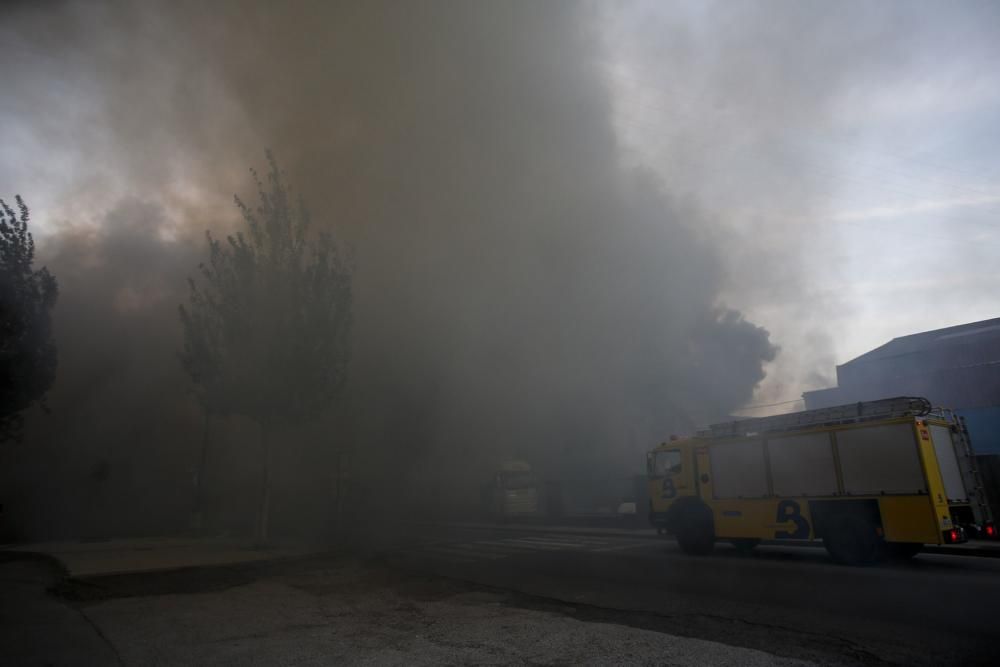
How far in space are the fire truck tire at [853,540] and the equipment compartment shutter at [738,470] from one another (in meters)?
1.38

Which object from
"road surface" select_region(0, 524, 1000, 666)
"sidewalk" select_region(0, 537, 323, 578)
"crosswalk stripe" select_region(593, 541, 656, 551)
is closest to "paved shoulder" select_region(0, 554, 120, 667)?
"road surface" select_region(0, 524, 1000, 666)

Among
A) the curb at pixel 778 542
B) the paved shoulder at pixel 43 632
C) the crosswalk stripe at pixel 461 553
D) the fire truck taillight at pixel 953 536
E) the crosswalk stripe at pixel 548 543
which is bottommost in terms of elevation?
the paved shoulder at pixel 43 632

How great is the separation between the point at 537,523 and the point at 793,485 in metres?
14.0

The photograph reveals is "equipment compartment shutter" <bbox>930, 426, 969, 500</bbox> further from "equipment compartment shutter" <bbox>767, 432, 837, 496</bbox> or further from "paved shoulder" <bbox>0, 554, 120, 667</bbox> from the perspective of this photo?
"paved shoulder" <bbox>0, 554, 120, 667</bbox>

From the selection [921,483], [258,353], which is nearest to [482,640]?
[921,483]

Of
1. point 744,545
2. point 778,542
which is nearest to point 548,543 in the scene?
point 744,545

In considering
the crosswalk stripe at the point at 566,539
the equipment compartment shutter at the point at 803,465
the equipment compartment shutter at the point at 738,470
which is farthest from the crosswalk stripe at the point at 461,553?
the equipment compartment shutter at the point at 803,465

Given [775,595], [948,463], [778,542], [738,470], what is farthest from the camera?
[778,542]

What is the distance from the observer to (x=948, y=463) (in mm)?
10250

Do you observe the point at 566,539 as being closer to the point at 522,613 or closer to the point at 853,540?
the point at 853,540

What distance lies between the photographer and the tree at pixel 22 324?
12922 mm

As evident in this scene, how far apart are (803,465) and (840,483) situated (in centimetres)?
70

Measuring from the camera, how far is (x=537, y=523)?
76.8 feet

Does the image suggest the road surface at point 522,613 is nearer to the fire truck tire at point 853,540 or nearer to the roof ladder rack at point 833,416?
the fire truck tire at point 853,540
